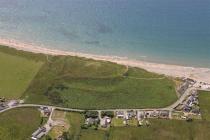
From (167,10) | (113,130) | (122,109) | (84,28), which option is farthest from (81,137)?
(167,10)

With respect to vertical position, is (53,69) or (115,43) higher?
(115,43)

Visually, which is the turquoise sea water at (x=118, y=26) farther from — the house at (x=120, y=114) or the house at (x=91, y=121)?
the house at (x=91, y=121)

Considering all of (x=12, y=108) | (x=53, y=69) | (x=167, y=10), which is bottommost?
(x=12, y=108)

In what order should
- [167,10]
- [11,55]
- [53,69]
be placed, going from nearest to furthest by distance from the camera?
[53,69]
[11,55]
[167,10]

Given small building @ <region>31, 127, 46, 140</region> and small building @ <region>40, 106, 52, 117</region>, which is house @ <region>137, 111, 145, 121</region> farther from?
small building @ <region>31, 127, 46, 140</region>

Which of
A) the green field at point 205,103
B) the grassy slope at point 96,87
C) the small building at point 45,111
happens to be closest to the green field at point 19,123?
the small building at point 45,111

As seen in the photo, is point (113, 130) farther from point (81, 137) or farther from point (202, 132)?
point (202, 132)

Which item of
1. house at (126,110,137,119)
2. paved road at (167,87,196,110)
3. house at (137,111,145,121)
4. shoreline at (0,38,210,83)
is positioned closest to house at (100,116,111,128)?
house at (126,110,137,119)
